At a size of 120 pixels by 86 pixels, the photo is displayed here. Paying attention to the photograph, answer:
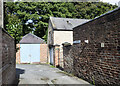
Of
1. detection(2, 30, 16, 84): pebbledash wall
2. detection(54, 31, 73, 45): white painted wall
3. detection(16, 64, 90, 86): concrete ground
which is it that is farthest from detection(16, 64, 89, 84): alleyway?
detection(54, 31, 73, 45): white painted wall

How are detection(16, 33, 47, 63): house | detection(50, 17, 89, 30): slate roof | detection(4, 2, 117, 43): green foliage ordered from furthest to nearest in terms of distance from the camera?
detection(4, 2, 117, 43): green foliage
detection(16, 33, 47, 63): house
detection(50, 17, 89, 30): slate roof

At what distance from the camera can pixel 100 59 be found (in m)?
6.49

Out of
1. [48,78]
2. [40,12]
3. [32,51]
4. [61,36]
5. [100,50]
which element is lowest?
[48,78]

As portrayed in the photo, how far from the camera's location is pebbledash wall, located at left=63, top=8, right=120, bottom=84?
5.50 meters

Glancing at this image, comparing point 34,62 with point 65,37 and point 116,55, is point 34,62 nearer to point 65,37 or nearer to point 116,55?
point 65,37

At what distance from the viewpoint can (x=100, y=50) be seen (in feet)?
21.3

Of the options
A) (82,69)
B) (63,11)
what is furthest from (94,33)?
(63,11)

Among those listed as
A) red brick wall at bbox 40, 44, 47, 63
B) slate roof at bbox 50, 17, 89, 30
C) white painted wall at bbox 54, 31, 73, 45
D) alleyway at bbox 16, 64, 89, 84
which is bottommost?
alleyway at bbox 16, 64, 89, 84

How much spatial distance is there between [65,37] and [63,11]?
12204 mm

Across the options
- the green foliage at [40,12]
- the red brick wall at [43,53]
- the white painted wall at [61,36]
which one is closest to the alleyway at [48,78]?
the white painted wall at [61,36]

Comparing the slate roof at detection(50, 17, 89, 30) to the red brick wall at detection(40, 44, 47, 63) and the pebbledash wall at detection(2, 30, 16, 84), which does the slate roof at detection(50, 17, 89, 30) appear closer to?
the red brick wall at detection(40, 44, 47, 63)

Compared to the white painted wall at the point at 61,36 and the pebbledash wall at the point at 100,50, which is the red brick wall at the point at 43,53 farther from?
the pebbledash wall at the point at 100,50

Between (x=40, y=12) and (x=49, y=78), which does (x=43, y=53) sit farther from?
(x=49, y=78)

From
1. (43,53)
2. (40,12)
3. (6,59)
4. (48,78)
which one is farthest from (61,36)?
(6,59)
